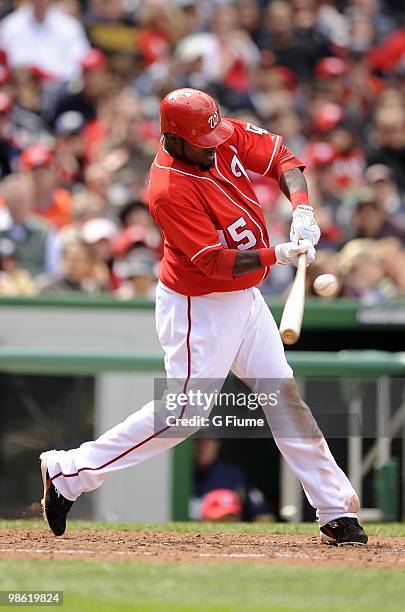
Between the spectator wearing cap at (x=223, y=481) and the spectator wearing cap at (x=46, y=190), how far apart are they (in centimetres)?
295

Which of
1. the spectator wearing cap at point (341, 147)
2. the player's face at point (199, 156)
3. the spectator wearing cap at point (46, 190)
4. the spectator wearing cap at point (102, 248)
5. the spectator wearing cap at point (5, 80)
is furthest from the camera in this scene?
the spectator wearing cap at point (341, 147)

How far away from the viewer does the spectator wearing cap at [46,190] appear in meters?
9.56

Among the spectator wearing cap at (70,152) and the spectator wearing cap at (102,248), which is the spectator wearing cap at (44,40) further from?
the spectator wearing cap at (102,248)

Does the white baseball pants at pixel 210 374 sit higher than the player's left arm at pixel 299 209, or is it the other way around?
the player's left arm at pixel 299 209

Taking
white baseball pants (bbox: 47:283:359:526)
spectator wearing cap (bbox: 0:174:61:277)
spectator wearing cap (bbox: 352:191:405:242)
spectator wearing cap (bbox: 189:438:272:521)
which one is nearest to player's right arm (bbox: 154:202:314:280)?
white baseball pants (bbox: 47:283:359:526)

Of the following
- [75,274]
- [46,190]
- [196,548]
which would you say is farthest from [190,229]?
[46,190]

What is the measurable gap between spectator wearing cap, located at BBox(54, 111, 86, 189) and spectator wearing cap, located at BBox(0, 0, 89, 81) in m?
0.96

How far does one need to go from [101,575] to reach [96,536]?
1.16m

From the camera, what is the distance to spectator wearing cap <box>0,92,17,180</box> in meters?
10.2

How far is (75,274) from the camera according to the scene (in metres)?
8.37

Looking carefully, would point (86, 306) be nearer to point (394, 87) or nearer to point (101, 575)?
point (101, 575)

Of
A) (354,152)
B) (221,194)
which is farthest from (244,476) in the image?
(354,152)

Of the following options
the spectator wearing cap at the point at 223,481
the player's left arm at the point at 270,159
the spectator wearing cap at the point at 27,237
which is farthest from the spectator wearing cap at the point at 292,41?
the player's left arm at the point at 270,159

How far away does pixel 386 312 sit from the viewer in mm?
8102
